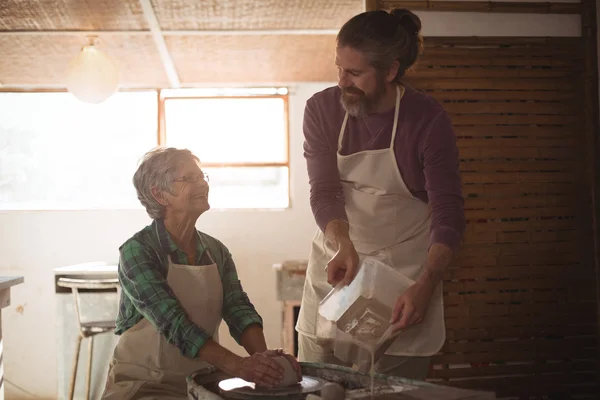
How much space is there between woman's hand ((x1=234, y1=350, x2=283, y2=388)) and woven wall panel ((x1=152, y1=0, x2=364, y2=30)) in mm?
2587

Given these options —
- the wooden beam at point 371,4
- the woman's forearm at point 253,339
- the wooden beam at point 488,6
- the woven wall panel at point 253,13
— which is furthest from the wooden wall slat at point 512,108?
the woman's forearm at point 253,339

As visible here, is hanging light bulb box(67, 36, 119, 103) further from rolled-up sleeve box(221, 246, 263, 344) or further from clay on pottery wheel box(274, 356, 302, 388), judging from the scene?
clay on pottery wheel box(274, 356, 302, 388)

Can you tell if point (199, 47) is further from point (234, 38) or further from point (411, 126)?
point (411, 126)

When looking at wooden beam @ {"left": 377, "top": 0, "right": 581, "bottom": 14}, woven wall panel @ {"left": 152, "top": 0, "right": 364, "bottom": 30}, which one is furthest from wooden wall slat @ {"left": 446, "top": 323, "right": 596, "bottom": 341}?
woven wall panel @ {"left": 152, "top": 0, "right": 364, "bottom": 30}

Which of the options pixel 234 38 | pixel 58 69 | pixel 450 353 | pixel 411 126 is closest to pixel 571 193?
pixel 450 353

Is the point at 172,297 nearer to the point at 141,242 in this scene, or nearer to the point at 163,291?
the point at 163,291

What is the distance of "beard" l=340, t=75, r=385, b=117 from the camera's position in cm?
178

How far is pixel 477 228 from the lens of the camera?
9.70 feet

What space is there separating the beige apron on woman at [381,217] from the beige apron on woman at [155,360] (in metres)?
0.37

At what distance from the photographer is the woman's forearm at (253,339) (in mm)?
1979

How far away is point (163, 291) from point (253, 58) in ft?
9.80

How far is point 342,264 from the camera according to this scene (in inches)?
64.8

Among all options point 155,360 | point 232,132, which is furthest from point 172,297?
point 232,132

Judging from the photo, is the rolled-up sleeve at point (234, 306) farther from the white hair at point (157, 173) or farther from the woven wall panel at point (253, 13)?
the woven wall panel at point (253, 13)
